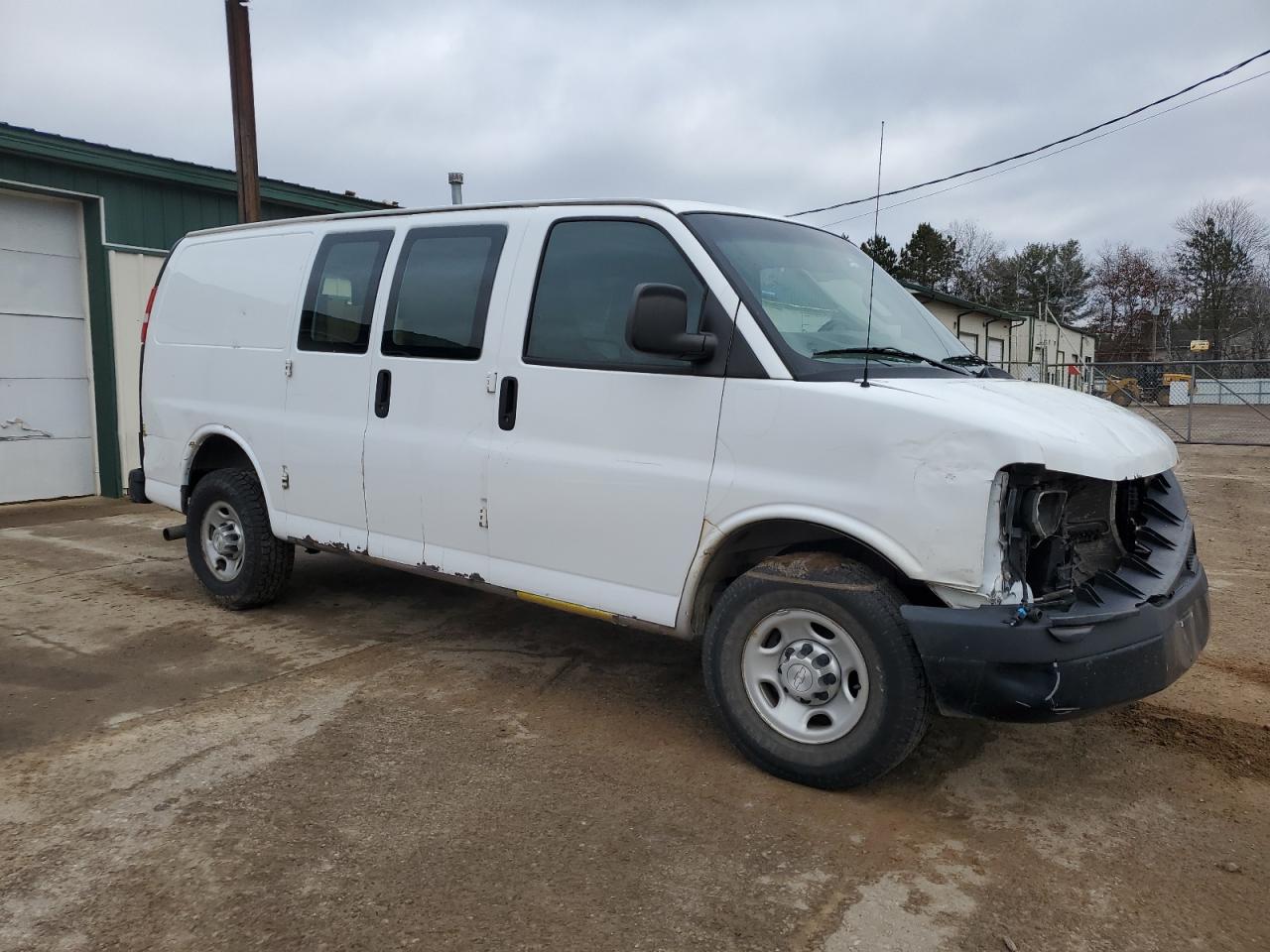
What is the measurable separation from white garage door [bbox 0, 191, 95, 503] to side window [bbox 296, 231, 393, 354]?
22.3 feet

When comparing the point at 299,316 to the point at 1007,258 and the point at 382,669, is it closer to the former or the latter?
the point at 382,669

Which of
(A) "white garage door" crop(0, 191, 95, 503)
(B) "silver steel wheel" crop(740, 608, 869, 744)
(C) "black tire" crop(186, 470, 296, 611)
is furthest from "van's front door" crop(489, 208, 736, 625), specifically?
(A) "white garage door" crop(0, 191, 95, 503)

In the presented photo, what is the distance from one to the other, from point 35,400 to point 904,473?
10.3 m

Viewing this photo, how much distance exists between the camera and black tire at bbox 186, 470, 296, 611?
5.57 metres

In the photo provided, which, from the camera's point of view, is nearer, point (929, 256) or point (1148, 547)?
point (1148, 547)

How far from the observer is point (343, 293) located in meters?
5.08

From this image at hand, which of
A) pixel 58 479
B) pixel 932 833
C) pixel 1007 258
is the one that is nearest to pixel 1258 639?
pixel 932 833

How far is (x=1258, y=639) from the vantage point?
5270mm

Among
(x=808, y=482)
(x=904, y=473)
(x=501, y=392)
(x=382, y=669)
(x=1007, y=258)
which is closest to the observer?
(x=904, y=473)

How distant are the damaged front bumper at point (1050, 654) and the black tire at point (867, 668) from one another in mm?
99

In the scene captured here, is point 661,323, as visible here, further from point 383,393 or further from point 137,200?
point 137,200

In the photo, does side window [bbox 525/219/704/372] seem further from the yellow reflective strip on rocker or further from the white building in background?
the white building in background

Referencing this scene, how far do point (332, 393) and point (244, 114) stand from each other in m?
6.34

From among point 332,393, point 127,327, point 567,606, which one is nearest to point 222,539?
point 332,393
